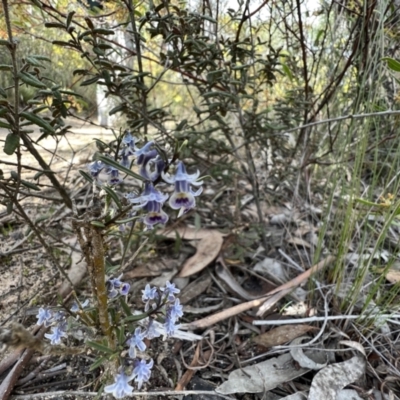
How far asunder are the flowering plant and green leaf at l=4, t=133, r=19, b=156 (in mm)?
173

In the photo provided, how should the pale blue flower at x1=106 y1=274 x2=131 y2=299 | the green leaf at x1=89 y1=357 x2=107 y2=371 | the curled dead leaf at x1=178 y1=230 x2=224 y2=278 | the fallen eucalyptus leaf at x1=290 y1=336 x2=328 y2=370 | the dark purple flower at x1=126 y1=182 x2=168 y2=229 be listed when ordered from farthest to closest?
1. the curled dead leaf at x1=178 y1=230 x2=224 y2=278
2. the fallen eucalyptus leaf at x1=290 y1=336 x2=328 y2=370
3. the pale blue flower at x1=106 y1=274 x2=131 y2=299
4. the green leaf at x1=89 y1=357 x2=107 y2=371
5. the dark purple flower at x1=126 y1=182 x2=168 y2=229

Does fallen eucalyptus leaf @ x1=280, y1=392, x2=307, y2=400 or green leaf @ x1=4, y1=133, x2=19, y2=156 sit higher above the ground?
green leaf @ x1=4, y1=133, x2=19, y2=156

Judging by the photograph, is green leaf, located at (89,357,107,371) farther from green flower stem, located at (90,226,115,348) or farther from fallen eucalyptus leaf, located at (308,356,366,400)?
fallen eucalyptus leaf, located at (308,356,366,400)

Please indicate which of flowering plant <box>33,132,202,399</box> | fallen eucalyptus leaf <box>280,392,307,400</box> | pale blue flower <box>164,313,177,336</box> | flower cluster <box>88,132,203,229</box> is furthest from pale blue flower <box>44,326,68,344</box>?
fallen eucalyptus leaf <box>280,392,307,400</box>

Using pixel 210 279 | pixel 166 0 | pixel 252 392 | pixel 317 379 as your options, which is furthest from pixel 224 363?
pixel 166 0

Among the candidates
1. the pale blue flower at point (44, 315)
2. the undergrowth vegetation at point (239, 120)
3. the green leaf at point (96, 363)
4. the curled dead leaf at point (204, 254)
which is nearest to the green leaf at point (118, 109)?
Result: the undergrowth vegetation at point (239, 120)

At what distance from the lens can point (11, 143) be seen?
0.79 meters

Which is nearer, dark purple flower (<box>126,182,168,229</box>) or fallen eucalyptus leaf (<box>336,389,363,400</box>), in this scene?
dark purple flower (<box>126,182,168,229</box>)

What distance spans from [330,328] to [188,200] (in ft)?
2.27

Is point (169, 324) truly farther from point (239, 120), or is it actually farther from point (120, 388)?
point (239, 120)

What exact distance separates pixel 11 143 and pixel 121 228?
29 centimetres

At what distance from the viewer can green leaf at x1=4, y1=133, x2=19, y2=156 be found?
79 centimetres

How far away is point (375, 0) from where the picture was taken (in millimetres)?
1104

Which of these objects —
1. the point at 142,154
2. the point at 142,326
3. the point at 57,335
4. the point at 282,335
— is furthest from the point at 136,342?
the point at 282,335
